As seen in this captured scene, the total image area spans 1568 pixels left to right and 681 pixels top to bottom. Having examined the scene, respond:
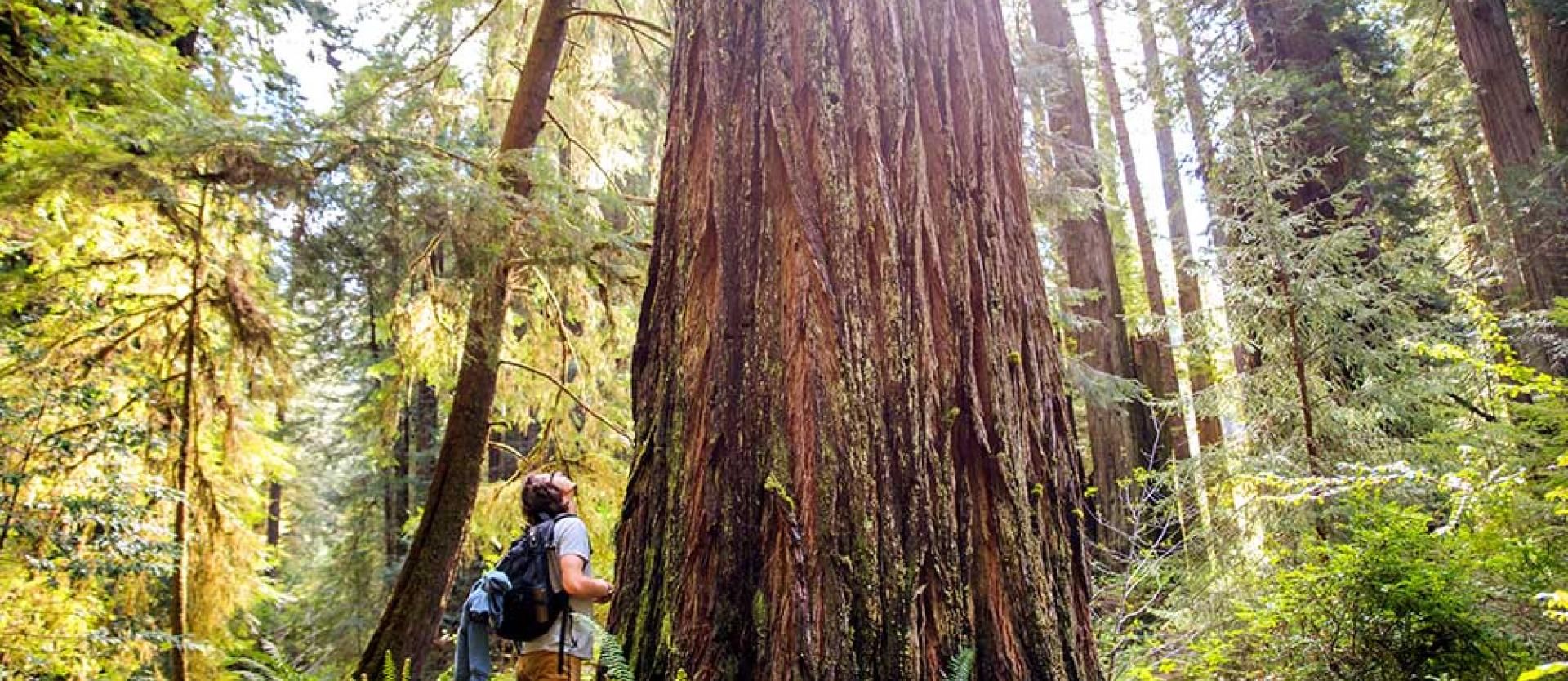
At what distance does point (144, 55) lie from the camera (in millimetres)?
6117

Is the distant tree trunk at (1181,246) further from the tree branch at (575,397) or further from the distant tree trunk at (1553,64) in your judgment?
the tree branch at (575,397)

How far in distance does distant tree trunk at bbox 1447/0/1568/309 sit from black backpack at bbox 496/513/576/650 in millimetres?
8602

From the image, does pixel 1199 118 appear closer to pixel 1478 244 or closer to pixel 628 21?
pixel 1478 244

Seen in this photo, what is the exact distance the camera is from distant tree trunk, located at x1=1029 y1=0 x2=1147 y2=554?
332 inches

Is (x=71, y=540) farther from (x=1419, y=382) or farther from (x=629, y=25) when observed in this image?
(x=1419, y=382)

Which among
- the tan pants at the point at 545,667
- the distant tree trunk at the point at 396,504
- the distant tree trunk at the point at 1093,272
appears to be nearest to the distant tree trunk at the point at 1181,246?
the distant tree trunk at the point at 1093,272

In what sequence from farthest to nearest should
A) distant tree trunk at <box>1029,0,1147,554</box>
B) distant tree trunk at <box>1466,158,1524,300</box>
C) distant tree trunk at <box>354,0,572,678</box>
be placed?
distant tree trunk at <box>1029,0,1147,554</box>
distant tree trunk at <box>1466,158,1524,300</box>
distant tree trunk at <box>354,0,572,678</box>

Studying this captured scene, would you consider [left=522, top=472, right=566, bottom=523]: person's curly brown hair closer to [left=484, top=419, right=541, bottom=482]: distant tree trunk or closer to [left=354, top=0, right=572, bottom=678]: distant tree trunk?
[left=354, top=0, right=572, bottom=678]: distant tree trunk

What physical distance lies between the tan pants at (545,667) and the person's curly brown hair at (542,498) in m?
0.54

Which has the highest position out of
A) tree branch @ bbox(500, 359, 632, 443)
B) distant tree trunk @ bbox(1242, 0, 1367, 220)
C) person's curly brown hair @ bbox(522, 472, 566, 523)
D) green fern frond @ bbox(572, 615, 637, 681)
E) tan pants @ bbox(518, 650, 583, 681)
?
distant tree trunk @ bbox(1242, 0, 1367, 220)

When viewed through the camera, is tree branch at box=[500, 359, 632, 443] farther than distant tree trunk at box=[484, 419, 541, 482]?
No

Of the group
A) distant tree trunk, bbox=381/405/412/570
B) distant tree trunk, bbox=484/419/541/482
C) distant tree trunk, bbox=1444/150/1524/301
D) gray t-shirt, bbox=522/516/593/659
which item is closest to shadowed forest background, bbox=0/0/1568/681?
distant tree trunk, bbox=1444/150/1524/301

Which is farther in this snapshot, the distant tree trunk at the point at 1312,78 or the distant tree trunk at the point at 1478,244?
the distant tree trunk at the point at 1478,244

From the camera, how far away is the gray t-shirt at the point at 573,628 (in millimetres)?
3213
